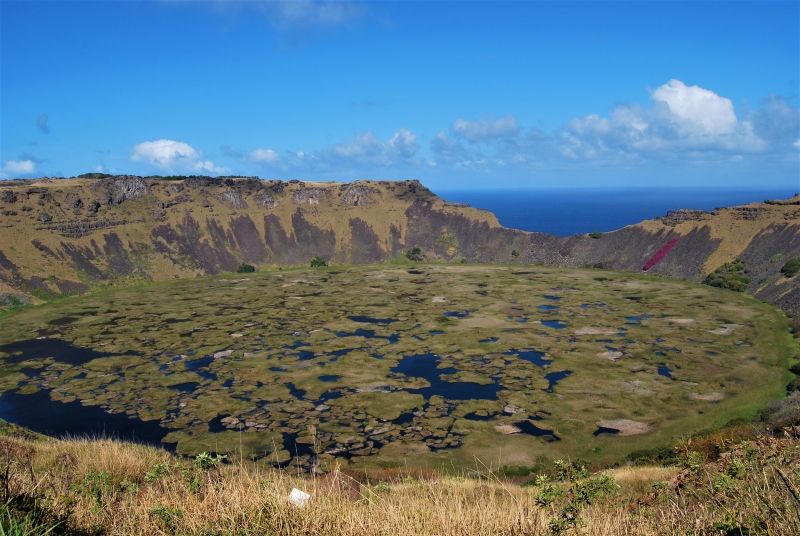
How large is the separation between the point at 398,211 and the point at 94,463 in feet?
486

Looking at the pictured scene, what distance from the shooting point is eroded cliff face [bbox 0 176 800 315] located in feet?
349

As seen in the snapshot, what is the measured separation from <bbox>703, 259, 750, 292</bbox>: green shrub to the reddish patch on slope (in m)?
14.2

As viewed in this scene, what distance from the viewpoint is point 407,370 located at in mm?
54156

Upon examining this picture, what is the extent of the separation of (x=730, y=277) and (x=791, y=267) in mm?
9513

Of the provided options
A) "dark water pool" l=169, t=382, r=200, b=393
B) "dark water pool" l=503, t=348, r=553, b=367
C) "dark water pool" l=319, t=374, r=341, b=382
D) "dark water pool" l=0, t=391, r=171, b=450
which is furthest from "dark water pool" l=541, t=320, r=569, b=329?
"dark water pool" l=0, t=391, r=171, b=450

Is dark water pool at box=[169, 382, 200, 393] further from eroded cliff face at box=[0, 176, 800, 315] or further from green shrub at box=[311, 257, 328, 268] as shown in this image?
green shrub at box=[311, 257, 328, 268]

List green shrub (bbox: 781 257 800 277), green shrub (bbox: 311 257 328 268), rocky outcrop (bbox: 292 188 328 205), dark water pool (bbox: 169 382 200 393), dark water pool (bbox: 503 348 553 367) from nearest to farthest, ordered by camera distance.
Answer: dark water pool (bbox: 169 382 200 393)
dark water pool (bbox: 503 348 553 367)
green shrub (bbox: 781 257 800 277)
green shrub (bbox: 311 257 328 268)
rocky outcrop (bbox: 292 188 328 205)

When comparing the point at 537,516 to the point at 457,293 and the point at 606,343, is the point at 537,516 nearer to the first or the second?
the point at 606,343

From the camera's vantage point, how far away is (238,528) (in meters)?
7.97

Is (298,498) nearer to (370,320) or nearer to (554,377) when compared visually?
(554,377)

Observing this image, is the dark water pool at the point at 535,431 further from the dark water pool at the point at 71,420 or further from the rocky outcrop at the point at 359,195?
the rocky outcrop at the point at 359,195

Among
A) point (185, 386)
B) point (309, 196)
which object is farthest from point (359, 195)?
point (185, 386)

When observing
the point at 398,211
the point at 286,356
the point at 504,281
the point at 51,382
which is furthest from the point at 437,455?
the point at 398,211

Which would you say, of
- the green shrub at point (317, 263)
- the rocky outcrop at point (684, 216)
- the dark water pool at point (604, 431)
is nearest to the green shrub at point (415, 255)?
the green shrub at point (317, 263)
